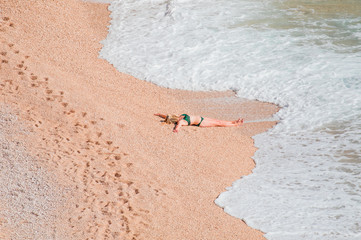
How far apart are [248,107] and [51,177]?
5.07 metres

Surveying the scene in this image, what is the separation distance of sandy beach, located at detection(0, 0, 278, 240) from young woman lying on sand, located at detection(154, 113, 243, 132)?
0.46ft

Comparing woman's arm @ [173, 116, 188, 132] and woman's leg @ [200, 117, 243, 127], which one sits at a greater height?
woman's arm @ [173, 116, 188, 132]

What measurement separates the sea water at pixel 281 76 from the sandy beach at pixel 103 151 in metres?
0.41

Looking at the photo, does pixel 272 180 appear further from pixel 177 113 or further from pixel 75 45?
pixel 75 45

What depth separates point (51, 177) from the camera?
6254mm

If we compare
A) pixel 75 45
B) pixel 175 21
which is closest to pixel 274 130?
pixel 75 45

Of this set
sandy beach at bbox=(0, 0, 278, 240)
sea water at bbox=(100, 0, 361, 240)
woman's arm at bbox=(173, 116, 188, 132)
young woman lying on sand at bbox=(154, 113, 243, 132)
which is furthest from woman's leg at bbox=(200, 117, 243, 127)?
sea water at bbox=(100, 0, 361, 240)

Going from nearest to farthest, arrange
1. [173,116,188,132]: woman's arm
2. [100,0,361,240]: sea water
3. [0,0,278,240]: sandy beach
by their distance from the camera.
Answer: [0,0,278,240]: sandy beach → [100,0,361,240]: sea water → [173,116,188,132]: woman's arm

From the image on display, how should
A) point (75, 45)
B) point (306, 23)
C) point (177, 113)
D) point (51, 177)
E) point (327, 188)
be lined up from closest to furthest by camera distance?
point (51, 177) < point (327, 188) < point (177, 113) < point (75, 45) < point (306, 23)

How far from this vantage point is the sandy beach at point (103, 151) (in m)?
5.85

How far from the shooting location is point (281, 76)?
36.3 ft

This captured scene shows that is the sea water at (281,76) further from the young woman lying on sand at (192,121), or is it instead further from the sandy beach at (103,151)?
the young woman lying on sand at (192,121)

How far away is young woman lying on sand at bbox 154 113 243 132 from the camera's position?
876 cm

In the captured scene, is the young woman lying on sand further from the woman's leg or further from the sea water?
the sea water
